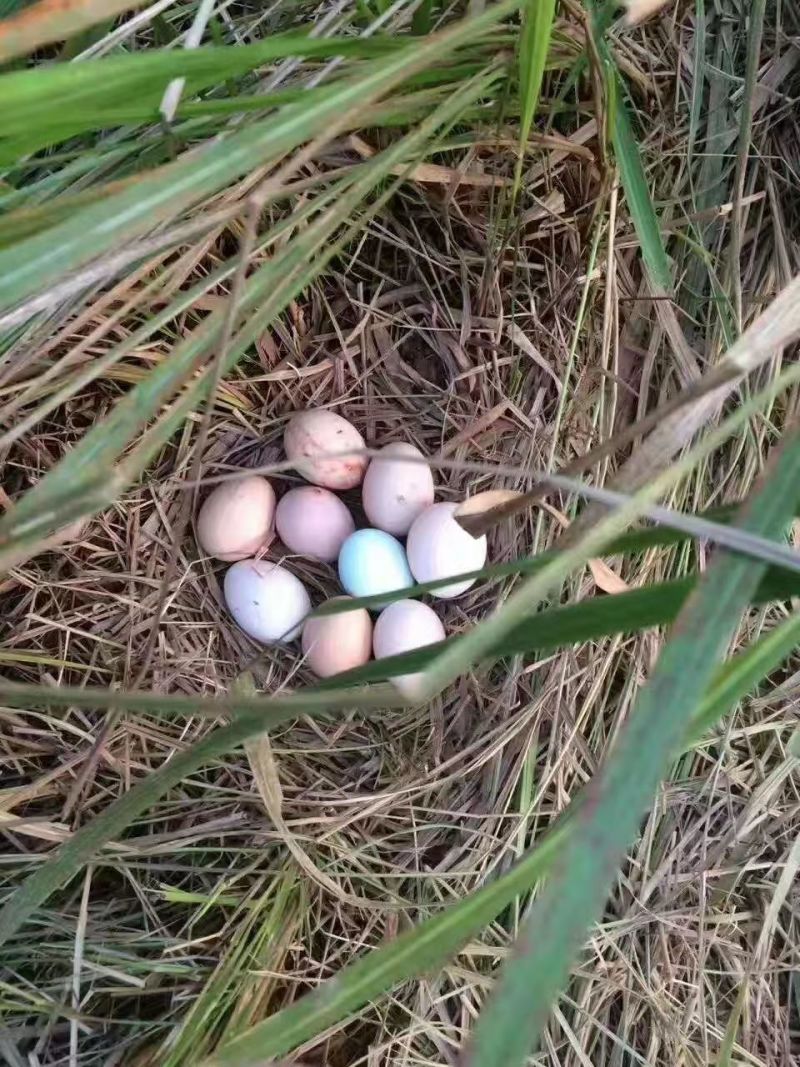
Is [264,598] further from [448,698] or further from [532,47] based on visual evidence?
[532,47]

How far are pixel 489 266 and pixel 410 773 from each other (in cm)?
48

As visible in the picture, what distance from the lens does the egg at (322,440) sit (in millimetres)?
815

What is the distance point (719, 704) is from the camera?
17.0 inches

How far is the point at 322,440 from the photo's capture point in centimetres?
81

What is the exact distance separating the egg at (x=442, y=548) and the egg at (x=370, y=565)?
0.02 meters

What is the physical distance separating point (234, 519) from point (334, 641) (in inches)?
5.9

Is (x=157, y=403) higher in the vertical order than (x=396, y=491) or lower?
higher

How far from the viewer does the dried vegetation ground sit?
76cm

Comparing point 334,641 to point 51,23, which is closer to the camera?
point 51,23

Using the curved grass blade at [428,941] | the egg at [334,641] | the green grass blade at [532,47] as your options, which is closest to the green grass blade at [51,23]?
the green grass blade at [532,47]

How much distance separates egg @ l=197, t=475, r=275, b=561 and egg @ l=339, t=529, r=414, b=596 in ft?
0.28

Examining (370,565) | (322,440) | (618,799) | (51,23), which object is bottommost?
(370,565)

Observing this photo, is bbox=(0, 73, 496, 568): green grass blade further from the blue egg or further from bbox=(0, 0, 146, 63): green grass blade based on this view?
the blue egg

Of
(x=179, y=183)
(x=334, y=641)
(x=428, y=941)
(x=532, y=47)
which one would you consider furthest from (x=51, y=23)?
(x=334, y=641)
